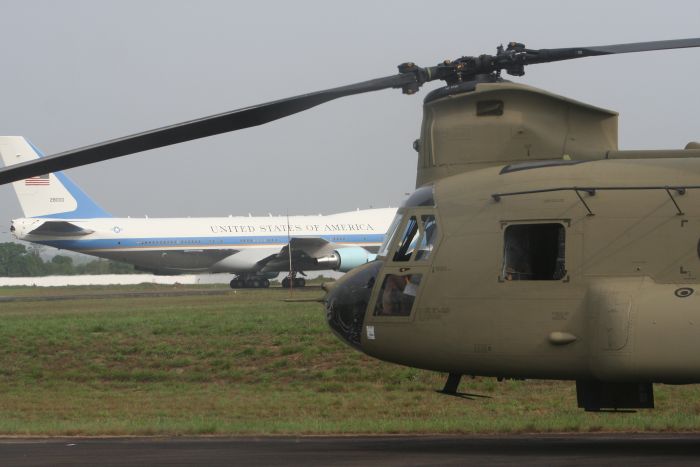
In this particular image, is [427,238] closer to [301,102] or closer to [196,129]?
[301,102]

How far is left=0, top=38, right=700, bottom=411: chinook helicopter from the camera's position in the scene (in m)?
9.89

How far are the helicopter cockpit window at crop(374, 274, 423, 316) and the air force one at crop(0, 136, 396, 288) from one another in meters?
41.9

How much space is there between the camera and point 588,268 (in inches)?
400

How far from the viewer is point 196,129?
1019 centimetres

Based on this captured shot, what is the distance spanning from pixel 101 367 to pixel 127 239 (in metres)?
32.9

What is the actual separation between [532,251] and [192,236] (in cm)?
4657

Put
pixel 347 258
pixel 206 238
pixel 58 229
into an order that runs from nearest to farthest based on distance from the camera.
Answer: pixel 347 258, pixel 58 229, pixel 206 238

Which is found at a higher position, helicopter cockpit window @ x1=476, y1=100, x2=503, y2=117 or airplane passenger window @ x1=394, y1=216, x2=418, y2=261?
helicopter cockpit window @ x1=476, y1=100, x2=503, y2=117

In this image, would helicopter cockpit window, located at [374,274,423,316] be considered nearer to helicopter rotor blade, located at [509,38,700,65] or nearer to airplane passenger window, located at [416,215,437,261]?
airplane passenger window, located at [416,215,437,261]

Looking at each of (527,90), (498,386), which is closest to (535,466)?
(527,90)

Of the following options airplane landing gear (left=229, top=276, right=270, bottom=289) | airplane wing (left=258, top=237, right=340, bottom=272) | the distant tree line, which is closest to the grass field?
airplane wing (left=258, top=237, right=340, bottom=272)

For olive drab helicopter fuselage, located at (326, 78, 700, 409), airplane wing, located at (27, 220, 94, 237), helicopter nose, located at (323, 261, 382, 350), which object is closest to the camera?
olive drab helicopter fuselage, located at (326, 78, 700, 409)

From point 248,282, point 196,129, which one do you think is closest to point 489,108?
point 196,129

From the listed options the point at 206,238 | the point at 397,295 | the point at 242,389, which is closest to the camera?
the point at 397,295
